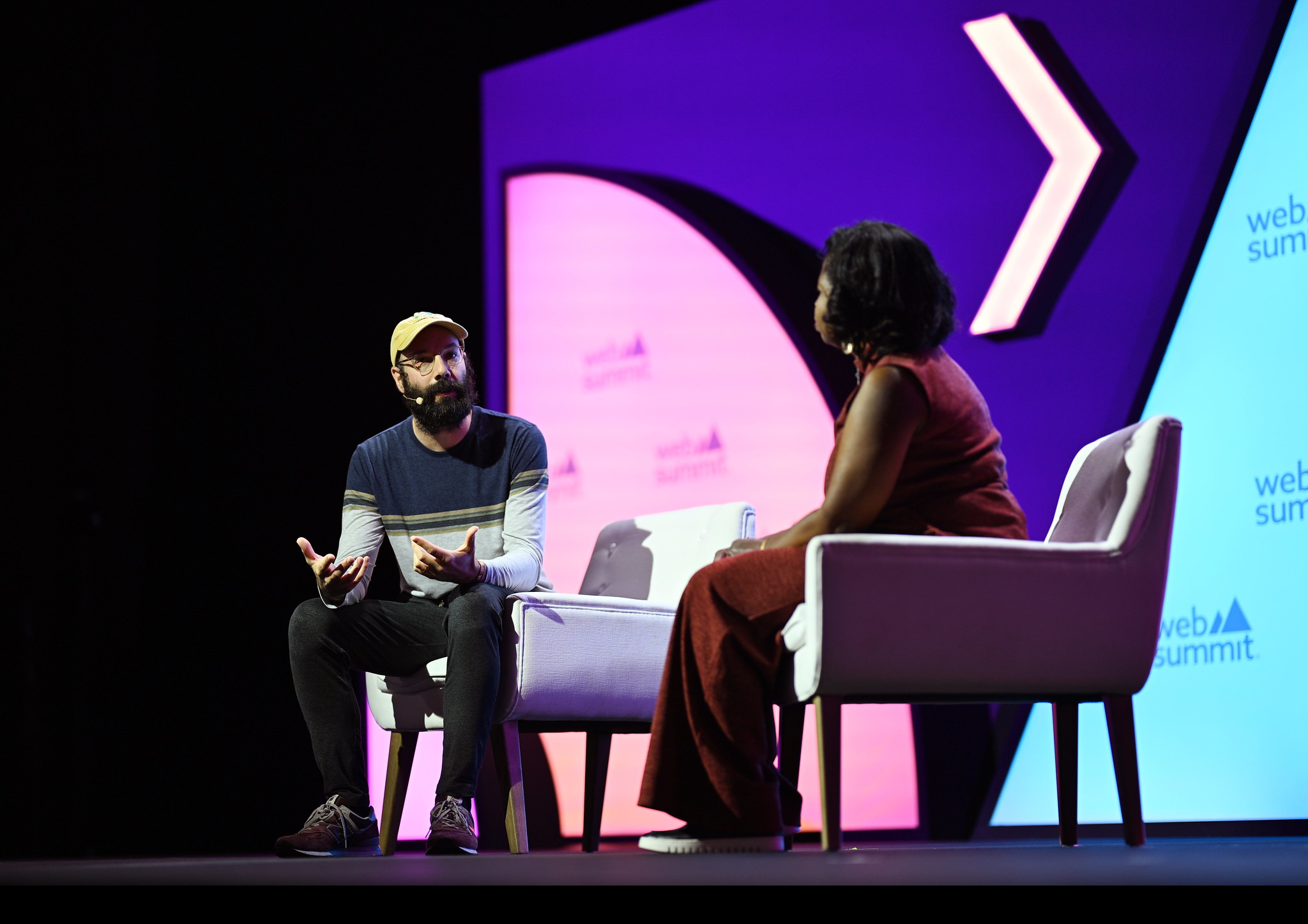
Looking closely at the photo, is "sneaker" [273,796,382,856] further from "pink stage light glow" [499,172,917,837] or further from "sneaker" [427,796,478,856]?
"pink stage light glow" [499,172,917,837]

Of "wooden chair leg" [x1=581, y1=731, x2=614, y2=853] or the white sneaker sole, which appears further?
"wooden chair leg" [x1=581, y1=731, x2=614, y2=853]

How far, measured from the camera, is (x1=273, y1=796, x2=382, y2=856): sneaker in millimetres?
2518

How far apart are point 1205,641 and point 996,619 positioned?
1.26 m

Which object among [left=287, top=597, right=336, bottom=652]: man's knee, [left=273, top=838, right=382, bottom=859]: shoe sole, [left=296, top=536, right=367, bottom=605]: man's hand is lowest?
[left=273, top=838, right=382, bottom=859]: shoe sole

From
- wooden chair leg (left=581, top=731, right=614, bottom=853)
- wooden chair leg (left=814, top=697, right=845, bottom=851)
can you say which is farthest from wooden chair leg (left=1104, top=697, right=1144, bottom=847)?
wooden chair leg (left=581, top=731, right=614, bottom=853)

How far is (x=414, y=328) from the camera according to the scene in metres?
3.15

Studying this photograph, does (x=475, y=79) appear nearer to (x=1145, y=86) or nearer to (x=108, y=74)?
(x=108, y=74)

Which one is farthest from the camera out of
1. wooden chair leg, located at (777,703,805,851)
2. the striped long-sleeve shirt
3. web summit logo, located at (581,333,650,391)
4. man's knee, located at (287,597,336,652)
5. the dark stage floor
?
web summit logo, located at (581,333,650,391)

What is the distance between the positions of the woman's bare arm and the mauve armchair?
7cm

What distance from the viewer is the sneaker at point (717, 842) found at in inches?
81.7

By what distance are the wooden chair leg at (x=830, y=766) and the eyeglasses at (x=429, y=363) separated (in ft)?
4.56

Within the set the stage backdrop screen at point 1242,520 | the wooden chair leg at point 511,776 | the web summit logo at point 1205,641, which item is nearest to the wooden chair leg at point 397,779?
the wooden chair leg at point 511,776

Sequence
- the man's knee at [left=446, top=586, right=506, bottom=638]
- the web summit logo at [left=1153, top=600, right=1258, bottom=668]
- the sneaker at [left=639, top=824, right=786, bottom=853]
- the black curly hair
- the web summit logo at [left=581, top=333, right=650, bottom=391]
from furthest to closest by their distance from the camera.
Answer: the web summit logo at [left=581, top=333, right=650, bottom=391]
the web summit logo at [left=1153, top=600, right=1258, bottom=668]
the man's knee at [left=446, top=586, right=506, bottom=638]
the black curly hair
the sneaker at [left=639, top=824, right=786, bottom=853]

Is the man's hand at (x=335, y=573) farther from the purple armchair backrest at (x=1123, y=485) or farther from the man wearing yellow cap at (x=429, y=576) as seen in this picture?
the purple armchair backrest at (x=1123, y=485)
